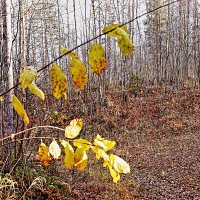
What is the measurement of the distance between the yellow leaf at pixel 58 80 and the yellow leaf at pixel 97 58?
0.07 m

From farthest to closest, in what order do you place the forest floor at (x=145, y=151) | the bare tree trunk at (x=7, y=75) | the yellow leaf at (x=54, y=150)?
the forest floor at (x=145, y=151) < the bare tree trunk at (x=7, y=75) < the yellow leaf at (x=54, y=150)

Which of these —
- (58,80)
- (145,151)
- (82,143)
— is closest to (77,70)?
(58,80)

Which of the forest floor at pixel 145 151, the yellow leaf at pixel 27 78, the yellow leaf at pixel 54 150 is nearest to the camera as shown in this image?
the yellow leaf at pixel 27 78

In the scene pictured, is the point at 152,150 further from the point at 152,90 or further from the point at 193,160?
the point at 152,90

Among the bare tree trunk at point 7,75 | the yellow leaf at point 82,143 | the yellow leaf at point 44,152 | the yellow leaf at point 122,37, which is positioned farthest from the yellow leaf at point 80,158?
the bare tree trunk at point 7,75

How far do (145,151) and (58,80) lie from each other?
8691 millimetres

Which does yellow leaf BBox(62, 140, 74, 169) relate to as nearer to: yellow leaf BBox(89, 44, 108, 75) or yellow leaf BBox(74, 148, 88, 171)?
yellow leaf BBox(74, 148, 88, 171)

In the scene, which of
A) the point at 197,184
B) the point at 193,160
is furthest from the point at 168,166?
the point at 197,184

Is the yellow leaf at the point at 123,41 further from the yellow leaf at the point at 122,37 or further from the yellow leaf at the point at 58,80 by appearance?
the yellow leaf at the point at 58,80

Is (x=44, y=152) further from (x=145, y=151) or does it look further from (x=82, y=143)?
(x=145, y=151)

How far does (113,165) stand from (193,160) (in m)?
7.44

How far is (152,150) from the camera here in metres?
9.20

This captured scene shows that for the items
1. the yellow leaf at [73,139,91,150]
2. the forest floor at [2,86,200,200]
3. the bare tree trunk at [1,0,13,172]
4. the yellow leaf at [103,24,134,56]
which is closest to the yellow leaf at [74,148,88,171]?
the yellow leaf at [73,139,91,150]

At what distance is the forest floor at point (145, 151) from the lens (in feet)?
17.8
